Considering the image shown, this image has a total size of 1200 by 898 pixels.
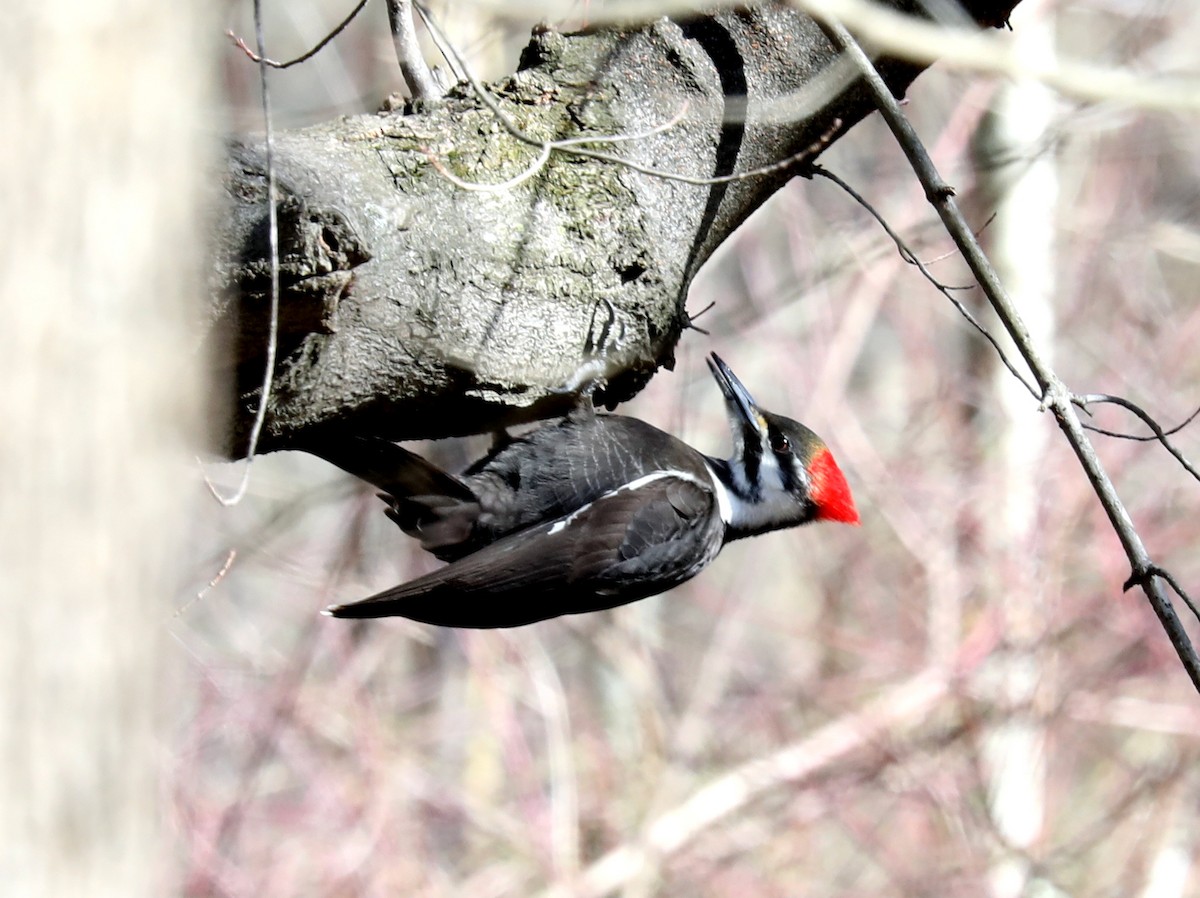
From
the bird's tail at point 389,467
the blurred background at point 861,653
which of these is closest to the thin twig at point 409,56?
the bird's tail at point 389,467

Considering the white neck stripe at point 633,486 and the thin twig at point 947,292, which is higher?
the thin twig at point 947,292

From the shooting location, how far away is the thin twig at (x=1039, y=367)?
206 centimetres

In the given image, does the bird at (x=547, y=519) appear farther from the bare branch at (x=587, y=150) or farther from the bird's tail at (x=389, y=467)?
the bare branch at (x=587, y=150)

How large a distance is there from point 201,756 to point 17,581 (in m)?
5.87

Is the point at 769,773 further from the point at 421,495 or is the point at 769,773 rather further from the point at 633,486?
the point at 421,495

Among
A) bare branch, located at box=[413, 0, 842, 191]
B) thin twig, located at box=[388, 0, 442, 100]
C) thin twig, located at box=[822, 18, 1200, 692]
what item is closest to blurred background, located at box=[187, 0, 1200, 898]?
thin twig, located at box=[388, 0, 442, 100]

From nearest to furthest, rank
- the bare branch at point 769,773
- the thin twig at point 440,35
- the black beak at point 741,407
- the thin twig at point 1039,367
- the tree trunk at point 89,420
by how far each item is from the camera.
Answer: the tree trunk at point 89,420, the thin twig at point 1039,367, the thin twig at point 440,35, the black beak at point 741,407, the bare branch at point 769,773

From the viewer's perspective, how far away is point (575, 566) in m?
2.94

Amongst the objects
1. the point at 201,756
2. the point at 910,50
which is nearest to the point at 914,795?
the point at 201,756

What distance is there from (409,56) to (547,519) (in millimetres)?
1176

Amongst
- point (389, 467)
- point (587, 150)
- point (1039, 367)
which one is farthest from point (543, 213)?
point (1039, 367)

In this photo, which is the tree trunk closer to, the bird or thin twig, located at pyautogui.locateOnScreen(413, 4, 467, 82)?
thin twig, located at pyautogui.locateOnScreen(413, 4, 467, 82)

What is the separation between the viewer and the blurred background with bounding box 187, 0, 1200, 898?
256 inches

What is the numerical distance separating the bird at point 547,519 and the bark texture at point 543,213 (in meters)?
0.27
